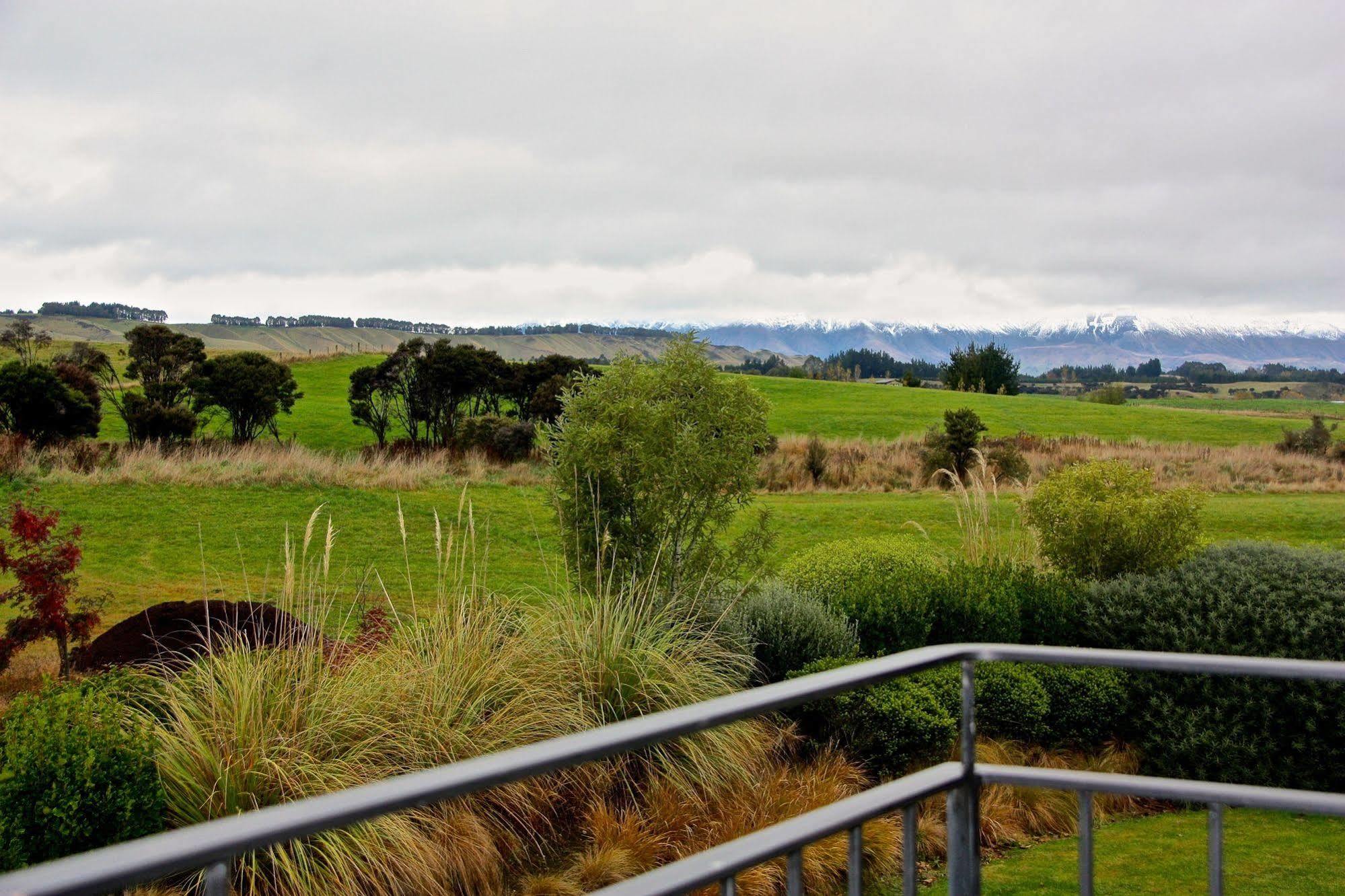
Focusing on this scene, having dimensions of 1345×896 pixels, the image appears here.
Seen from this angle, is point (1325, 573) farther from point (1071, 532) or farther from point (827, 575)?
point (827, 575)

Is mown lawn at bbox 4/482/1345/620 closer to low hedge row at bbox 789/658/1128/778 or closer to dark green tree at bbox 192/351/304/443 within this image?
low hedge row at bbox 789/658/1128/778

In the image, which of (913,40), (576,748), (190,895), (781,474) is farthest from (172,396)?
(576,748)

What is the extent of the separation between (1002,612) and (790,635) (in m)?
1.87

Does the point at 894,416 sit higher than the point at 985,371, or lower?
lower

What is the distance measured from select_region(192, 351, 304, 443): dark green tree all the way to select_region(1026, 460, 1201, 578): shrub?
21.0 m

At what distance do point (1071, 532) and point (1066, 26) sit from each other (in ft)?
22.3

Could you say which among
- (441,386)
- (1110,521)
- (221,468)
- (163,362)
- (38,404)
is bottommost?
(221,468)

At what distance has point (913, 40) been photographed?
13297 millimetres

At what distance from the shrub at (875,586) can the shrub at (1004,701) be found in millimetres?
495

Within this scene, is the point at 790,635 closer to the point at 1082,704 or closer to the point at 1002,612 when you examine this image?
the point at 1002,612

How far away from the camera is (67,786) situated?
3.90 metres

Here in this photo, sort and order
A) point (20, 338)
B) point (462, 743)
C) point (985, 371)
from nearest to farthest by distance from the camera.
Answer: point (462, 743) < point (20, 338) < point (985, 371)

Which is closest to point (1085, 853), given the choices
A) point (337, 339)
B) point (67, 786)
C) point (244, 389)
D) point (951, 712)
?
point (67, 786)

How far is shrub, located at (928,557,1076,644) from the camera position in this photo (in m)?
7.88
